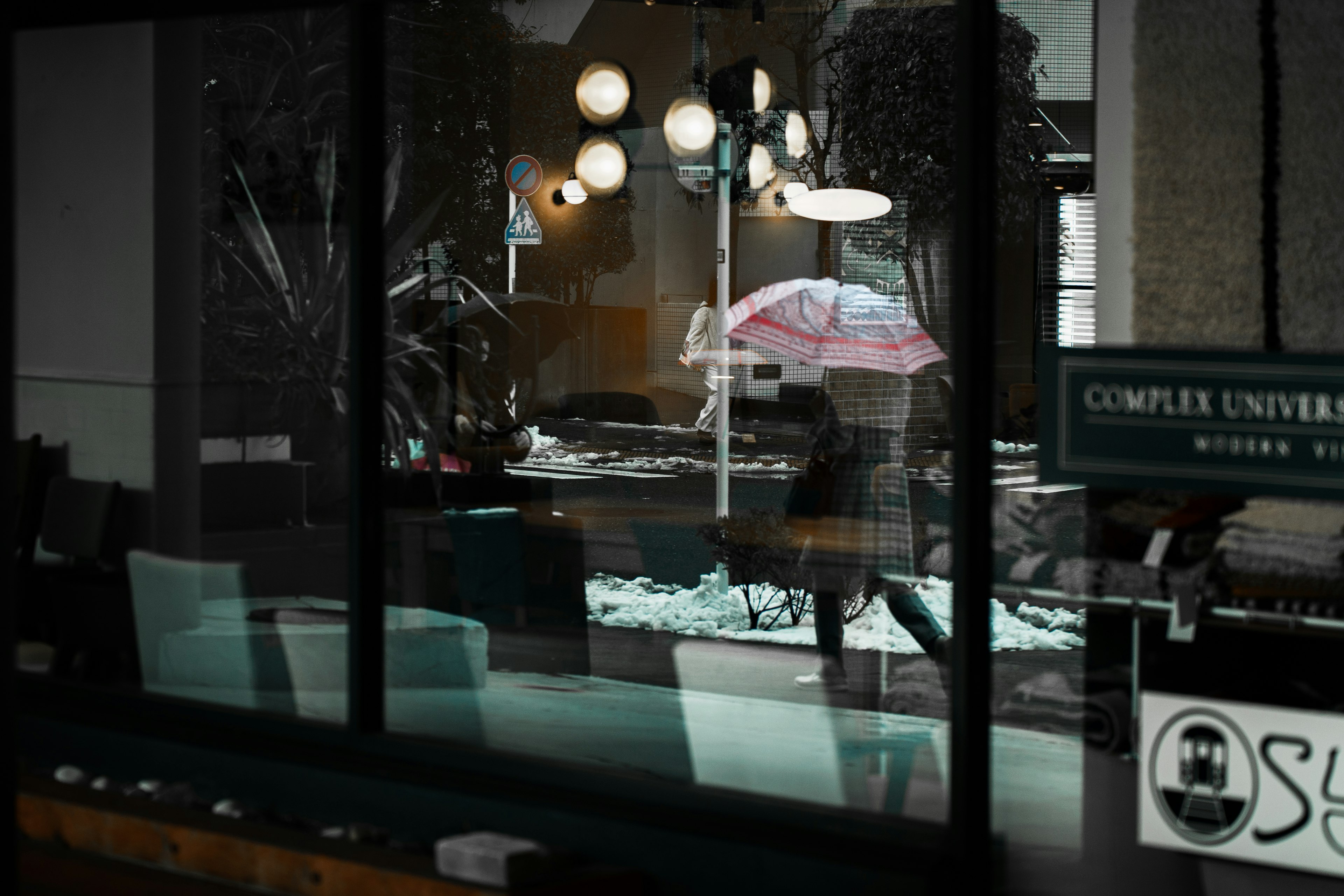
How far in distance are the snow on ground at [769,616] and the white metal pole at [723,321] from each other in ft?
0.89

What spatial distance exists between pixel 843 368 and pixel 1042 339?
15.2 feet

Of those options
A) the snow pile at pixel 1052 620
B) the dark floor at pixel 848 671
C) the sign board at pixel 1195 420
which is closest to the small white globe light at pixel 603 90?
the dark floor at pixel 848 671

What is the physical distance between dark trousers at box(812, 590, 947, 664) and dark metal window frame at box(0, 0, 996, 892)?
271 cm

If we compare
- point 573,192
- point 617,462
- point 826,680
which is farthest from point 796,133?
point 826,680

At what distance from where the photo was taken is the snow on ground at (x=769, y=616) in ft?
17.6

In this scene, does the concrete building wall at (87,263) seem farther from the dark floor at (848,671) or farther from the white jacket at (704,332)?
the white jacket at (704,332)

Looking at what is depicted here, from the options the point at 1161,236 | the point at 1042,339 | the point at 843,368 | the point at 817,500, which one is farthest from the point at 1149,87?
the point at 1042,339

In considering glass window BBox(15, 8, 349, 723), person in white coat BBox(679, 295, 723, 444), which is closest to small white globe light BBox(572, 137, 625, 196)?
person in white coat BBox(679, 295, 723, 444)

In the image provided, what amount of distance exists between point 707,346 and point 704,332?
292 mm

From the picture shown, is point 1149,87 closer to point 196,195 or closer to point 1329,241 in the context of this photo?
point 1329,241

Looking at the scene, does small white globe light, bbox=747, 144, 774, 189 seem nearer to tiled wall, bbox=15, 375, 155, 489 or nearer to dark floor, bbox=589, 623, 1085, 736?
dark floor, bbox=589, 623, 1085, 736

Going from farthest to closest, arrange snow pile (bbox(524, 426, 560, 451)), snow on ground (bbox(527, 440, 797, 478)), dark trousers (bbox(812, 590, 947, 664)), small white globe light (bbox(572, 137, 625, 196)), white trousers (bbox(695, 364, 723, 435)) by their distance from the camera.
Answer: snow on ground (bbox(527, 440, 797, 478)), small white globe light (bbox(572, 137, 625, 196)), snow pile (bbox(524, 426, 560, 451)), white trousers (bbox(695, 364, 723, 435)), dark trousers (bbox(812, 590, 947, 664))

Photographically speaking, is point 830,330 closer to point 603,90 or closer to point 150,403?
point 603,90

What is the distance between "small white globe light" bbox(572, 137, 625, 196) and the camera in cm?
961
